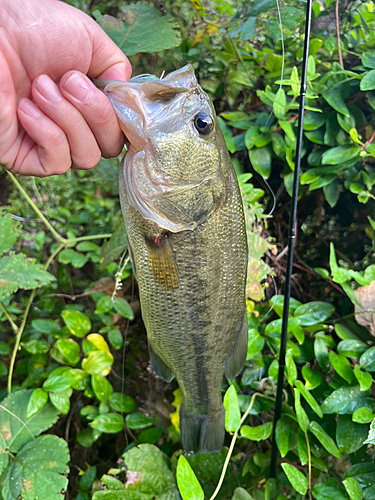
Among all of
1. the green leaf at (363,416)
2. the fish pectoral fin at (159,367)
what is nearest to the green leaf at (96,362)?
the fish pectoral fin at (159,367)

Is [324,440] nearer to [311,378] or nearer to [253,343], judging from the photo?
[311,378]

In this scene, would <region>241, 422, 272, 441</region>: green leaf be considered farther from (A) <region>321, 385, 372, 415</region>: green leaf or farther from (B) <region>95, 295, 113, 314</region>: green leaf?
(B) <region>95, 295, 113, 314</region>: green leaf

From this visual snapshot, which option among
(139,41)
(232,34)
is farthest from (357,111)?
(139,41)

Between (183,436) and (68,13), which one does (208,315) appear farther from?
(68,13)

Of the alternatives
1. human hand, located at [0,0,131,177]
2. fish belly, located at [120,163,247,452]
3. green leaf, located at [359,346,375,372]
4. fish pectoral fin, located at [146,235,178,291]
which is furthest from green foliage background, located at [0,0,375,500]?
human hand, located at [0,0,131,177]

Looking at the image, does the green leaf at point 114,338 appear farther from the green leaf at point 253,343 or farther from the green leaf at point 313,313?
the green leaf at point 313,313

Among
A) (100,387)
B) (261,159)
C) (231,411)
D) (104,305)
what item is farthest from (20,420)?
(261,159)
